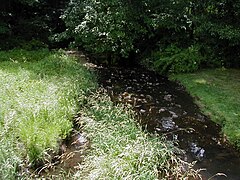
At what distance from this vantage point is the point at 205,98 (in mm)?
8375

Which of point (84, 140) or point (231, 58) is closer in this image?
point (84, 140)

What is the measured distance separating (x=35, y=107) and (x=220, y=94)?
4.68m

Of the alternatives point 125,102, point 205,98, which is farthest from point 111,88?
point 205,98

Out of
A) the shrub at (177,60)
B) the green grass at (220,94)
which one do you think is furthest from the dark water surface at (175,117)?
the shrub at (177,60)

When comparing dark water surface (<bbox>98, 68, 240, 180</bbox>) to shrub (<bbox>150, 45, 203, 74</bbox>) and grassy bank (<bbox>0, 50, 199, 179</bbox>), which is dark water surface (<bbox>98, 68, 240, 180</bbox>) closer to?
shrub (<bbox>150, 45, 203, 74</bbox>)

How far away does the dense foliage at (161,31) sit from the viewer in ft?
35.8

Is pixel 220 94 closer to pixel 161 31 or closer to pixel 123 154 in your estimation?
pixel 161 31

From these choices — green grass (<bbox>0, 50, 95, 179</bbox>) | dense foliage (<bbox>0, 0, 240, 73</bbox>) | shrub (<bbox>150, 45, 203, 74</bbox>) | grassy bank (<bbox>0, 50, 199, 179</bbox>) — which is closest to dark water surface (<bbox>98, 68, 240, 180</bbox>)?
shrub (<bbox>150, 45, 203, 74</bbox>)

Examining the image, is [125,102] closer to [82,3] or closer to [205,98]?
[205,98]

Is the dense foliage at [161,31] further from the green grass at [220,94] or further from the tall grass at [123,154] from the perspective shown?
the tall grass at [123,154]

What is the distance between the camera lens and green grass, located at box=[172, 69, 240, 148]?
6883mm

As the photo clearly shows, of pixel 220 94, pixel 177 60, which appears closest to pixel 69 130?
pixel 220 94

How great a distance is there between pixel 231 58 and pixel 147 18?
3.03m

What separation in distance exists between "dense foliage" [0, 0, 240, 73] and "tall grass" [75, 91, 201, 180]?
5450 mm
